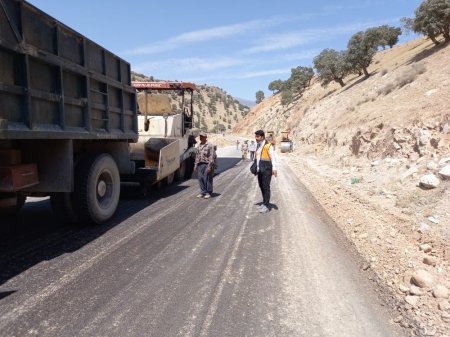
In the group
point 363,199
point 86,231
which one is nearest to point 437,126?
point 363,199

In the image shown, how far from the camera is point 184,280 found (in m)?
4.10

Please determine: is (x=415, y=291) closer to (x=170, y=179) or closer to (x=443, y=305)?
(x=443, y=305)

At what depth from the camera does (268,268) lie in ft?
14.8

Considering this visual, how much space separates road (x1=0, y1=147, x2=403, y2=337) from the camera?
3.20 metres

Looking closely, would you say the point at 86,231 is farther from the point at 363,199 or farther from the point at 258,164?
the point at 363,199

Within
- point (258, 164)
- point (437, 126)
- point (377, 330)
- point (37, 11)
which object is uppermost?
point (37, 11)

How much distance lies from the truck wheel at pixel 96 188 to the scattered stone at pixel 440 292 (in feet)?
15.7

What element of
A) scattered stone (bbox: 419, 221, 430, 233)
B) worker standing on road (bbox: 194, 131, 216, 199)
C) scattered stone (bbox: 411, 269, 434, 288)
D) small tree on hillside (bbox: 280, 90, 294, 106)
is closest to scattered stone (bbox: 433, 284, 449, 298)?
scattered stone (bbox: 411, 269, 434, 288)

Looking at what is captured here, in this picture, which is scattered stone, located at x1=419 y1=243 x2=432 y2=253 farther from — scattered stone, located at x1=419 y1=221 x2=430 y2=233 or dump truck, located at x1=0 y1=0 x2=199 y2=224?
dump truck, located at x1=0 y1=0 x2=199 y2=224

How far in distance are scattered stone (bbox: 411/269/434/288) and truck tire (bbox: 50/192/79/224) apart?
4.84 m

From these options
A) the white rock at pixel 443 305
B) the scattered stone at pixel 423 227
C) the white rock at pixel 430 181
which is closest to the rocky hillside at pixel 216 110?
the white rock at pixel 430 181

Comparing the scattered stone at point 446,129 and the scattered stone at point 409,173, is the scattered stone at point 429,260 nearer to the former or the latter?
the scattered stone at point 409,173

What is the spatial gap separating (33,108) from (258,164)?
4474 millimetres

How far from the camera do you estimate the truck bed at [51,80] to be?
4148 mm
